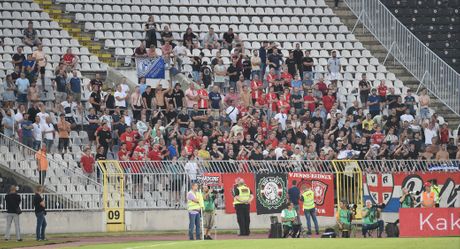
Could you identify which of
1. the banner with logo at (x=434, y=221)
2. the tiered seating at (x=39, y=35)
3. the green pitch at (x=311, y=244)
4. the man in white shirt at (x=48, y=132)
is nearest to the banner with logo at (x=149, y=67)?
the tiered seating at (x=39, y=35)

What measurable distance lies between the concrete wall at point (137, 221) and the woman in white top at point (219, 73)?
7488 millimetres

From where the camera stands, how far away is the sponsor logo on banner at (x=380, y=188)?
148ft

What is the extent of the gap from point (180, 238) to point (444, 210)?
793 centimetres

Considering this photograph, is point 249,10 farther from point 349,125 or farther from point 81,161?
point 81,161

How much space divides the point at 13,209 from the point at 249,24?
17.8 meters

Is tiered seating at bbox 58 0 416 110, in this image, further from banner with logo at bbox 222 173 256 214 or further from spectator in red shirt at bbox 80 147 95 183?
banner with logo at bbox 222 173 256 214

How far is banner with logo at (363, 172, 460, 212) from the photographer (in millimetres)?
45031

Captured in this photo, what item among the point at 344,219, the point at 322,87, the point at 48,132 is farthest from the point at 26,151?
the point at 322,87

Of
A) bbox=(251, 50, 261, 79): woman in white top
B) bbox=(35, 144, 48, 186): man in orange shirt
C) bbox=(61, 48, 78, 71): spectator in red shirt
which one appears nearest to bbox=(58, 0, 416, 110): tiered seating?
bbox=(251, 50, 261, 79): woman in white top

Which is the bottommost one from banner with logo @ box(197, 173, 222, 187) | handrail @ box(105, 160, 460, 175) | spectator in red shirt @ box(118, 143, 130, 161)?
banner with logo @ box(197, 173, 222, 187)

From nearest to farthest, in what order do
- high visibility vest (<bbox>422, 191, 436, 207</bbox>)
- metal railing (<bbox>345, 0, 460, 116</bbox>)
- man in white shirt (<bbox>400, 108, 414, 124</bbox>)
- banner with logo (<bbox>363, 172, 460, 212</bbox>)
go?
high visibility vest (<bbox>422, 191, 436, 207</bbox>) < banner with logo (<bbox>363, 172, 460, 212</bbox>) < man in white shirt (<bbox>400, 108, 414, 124</bbox>) < metal railing (<bbox>345, 0, 460, 116</bbox>)

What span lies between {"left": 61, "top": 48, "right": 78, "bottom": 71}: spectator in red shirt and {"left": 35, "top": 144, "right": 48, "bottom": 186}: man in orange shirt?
5253 millimetres

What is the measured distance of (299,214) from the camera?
1741 inches

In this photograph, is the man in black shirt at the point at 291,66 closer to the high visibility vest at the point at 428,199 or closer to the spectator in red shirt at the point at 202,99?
the spectator in red shirt at the point at 202,99
